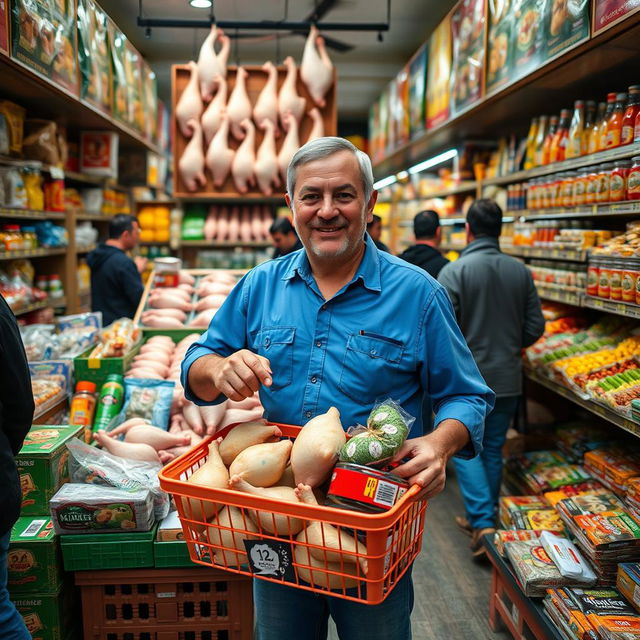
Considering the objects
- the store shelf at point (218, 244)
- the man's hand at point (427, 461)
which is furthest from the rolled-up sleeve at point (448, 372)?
the store shelf at point (218, 244)

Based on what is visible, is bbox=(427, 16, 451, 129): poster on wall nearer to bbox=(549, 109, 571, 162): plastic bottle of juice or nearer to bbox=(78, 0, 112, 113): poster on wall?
bbox=(549, 109, 571, 162): plastic bottle of juice

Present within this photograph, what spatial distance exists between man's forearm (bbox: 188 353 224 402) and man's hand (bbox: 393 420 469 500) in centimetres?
55

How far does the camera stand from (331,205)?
60.6 inches

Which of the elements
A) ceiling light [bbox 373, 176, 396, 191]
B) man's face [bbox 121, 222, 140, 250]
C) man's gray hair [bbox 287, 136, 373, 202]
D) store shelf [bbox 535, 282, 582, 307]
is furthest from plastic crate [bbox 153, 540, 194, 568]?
ceiling light [bbox 373, 176, 396, 191]

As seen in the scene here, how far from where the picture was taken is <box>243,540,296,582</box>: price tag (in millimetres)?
1263

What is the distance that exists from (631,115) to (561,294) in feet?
3.86

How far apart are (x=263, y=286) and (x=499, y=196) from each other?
150 inches

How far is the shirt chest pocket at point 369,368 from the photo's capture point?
1.56 metres

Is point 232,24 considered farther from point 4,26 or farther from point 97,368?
point 97,368

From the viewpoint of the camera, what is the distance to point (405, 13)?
20.8ft

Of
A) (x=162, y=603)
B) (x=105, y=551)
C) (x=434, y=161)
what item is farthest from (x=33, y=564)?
(x=434, y=161)

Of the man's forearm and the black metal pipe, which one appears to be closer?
the man's forearm

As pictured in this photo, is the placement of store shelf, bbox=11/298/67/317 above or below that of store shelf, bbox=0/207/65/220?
below

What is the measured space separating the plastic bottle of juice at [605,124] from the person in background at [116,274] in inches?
142
